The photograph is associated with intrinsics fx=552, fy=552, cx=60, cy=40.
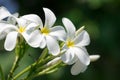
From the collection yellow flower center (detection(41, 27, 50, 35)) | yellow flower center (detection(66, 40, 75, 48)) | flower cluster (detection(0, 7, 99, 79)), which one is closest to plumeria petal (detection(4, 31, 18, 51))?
flower cluster (detection(0, 7, 99, 79))

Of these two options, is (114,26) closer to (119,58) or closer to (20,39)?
(119,58)

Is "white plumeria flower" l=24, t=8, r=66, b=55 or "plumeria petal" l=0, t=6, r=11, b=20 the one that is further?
"plumeria petal" l=0, t=6, r=11, b=20

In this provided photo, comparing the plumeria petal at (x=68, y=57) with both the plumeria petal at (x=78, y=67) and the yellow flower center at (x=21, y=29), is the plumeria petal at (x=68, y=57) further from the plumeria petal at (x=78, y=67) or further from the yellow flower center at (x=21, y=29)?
the yellow flower center at (x=21, y=29)

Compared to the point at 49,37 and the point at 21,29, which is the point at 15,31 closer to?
the point at 21,29

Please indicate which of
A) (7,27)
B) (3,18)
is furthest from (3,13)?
(7,27)

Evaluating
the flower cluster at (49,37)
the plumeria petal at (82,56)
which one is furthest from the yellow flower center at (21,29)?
the plumeria petal at (82,56)

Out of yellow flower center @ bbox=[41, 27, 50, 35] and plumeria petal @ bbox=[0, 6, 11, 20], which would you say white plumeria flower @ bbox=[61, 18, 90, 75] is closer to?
yellow flower center @ bbox=[41, 27, 50, 35]
